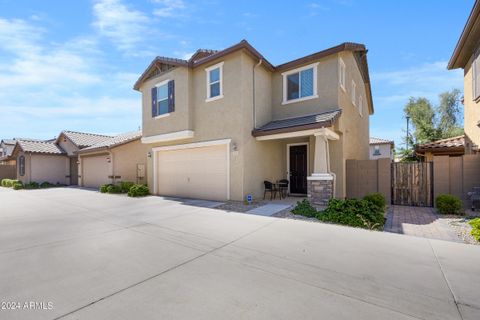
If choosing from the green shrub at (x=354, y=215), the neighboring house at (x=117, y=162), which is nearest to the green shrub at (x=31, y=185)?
the neighboring house at (x=117, y=162)

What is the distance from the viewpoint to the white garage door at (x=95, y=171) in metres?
18.1

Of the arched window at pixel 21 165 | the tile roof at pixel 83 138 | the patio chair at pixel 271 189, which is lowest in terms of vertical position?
the patio chair at pixel 271 189

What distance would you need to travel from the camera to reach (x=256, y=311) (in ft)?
9.12

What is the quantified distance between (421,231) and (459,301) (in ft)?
12.2

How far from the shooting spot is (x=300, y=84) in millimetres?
11328

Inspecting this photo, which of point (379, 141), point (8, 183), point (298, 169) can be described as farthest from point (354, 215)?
point (8, 183)

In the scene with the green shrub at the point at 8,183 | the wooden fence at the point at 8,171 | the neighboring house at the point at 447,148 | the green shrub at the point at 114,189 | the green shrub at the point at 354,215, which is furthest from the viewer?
the wooden fence at the point at 8,171

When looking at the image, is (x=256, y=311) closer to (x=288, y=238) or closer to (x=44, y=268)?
(x=288, y=238)

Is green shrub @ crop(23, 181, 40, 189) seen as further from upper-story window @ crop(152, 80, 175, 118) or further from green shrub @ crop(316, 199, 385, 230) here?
green shrub @ crop(316, 199, 385, 230)

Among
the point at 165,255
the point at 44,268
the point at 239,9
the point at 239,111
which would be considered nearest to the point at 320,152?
the point at 239,111

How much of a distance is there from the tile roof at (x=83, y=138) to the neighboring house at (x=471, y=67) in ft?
84.2

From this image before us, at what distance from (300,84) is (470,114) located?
27.5 ft

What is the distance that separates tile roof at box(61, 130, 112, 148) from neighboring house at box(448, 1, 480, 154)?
Answer: 2567cm

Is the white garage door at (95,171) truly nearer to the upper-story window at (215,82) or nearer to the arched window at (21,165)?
the arched window at (21,165)
